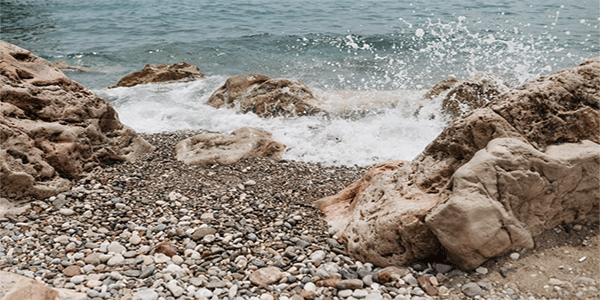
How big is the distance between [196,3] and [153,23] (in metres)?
7.90

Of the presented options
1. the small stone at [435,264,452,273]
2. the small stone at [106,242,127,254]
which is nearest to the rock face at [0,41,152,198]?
the small stone at [106,242,127,254]

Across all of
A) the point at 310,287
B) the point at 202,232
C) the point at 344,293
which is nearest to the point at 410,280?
the point at 344,293

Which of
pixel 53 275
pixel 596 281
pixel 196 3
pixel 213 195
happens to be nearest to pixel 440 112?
pixel 213 195

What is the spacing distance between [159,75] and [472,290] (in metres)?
12.7

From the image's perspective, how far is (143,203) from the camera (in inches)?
217

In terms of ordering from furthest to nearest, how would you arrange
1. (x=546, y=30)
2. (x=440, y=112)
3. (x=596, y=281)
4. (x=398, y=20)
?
(x=398, y=20) < (x=546, y=30) < (x=440, y=112) < (x=596, y=281)

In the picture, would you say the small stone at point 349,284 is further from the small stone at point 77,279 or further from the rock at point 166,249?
the small stone at point 77,279

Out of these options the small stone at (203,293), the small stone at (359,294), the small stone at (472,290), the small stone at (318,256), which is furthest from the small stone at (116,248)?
the small stone at (472,290)

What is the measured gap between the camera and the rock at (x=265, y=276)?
13.2 ft

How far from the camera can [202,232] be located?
478 cm

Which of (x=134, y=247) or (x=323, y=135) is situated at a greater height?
(x=134, y=247)

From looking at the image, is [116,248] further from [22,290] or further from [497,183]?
[497,183]

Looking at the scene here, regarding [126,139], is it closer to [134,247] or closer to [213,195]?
[213,195]

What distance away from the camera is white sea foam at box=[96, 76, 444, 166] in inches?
342
